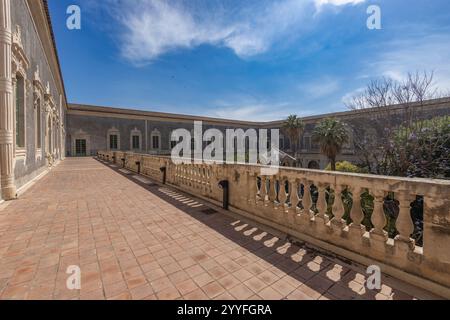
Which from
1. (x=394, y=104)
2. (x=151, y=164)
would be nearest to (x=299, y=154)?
(x=394, y=104)

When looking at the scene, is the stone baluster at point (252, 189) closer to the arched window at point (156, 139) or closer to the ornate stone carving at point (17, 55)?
the ornate stone carving at point (17, 55)

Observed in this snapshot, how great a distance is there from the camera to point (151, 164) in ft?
30.6

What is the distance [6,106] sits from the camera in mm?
5305

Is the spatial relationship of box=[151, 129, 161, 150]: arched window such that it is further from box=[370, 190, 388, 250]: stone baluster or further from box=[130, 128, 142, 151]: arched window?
box=[370, 190, 388, 250]: stone baluster

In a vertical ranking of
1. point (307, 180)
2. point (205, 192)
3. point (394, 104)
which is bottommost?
point (205, 192)

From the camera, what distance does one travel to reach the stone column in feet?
16.9


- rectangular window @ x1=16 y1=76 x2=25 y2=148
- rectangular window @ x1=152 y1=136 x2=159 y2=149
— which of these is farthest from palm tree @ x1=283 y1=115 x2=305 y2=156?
rectangular window @ x1=16 y1=76 x2=25 y2=148

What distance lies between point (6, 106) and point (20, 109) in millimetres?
2370

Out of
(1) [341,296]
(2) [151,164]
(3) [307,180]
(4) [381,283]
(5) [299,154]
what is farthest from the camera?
(5) [299,154]

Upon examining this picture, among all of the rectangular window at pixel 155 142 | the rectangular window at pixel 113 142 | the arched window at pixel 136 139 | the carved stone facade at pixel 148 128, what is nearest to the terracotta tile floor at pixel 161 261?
the carved stone facade at pixel 148 128

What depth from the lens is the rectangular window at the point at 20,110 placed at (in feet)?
22.9

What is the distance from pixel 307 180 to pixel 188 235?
201 centimetres

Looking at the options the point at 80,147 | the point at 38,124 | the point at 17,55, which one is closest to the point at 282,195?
the point at 17,55
